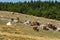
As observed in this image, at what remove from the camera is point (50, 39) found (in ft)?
84.2

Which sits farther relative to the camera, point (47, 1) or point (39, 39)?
point (47, 1)

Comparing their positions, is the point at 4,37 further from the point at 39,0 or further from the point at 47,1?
the point at 47,1

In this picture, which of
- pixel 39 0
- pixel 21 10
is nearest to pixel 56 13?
pixel 21 10

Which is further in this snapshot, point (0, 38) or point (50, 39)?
point (50, 39)

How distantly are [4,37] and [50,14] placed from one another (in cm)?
8153

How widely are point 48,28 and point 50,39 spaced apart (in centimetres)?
1024

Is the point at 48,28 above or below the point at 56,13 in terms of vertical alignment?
above

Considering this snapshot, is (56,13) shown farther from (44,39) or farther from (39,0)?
(44,39)

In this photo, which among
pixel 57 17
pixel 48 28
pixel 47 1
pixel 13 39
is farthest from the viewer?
pixel 47 1

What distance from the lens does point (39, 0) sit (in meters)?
175

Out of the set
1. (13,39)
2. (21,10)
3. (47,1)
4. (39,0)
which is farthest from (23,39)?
(47,1)

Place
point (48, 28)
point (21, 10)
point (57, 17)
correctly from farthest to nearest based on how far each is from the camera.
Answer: point (21, 10) → point (57, 17) → point (48, 28)

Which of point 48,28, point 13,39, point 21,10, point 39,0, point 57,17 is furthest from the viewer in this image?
point 39,0

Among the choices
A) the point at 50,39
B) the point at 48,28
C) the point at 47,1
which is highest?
the point at 50,39
